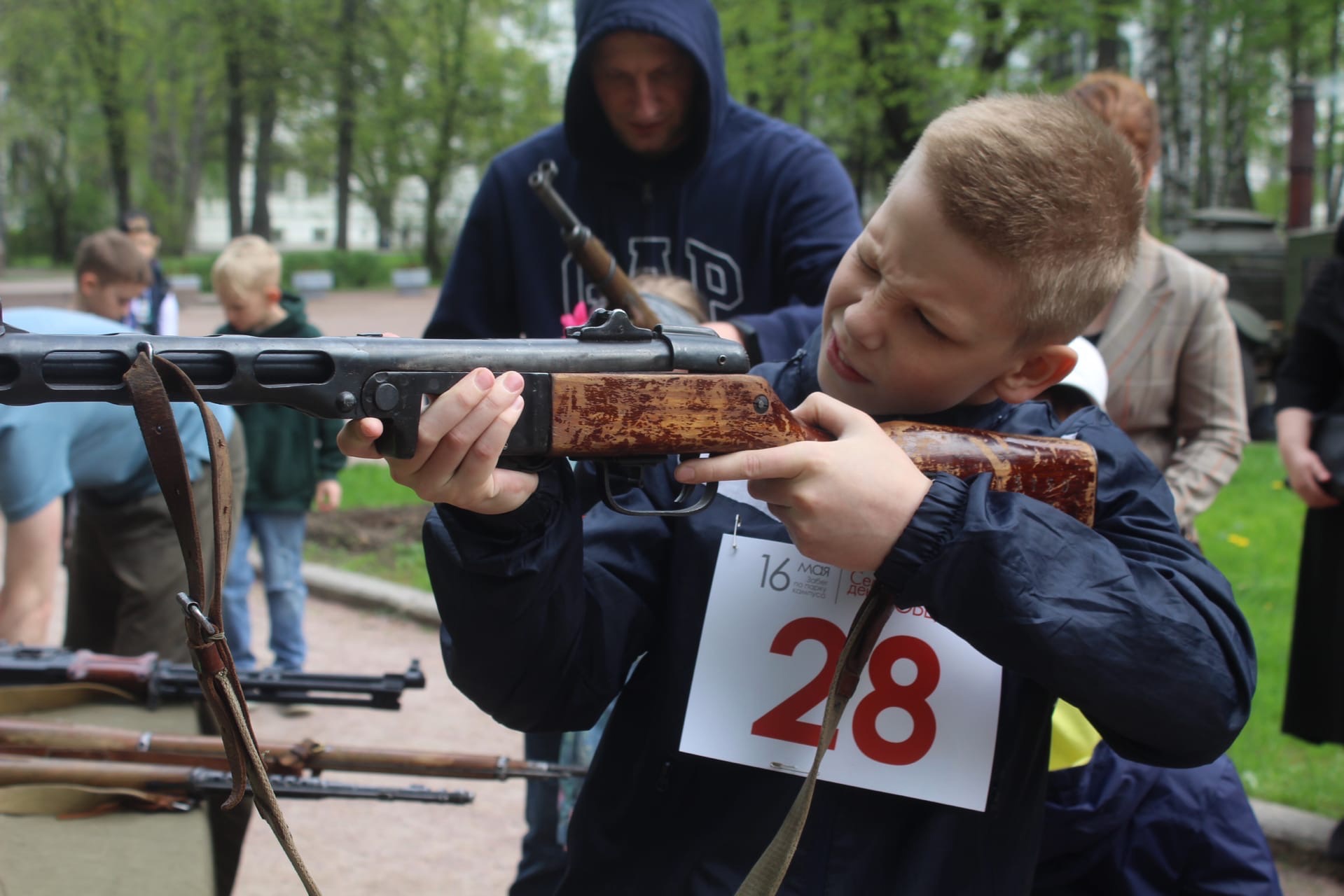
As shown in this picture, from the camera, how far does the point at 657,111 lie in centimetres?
342

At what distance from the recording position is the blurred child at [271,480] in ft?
19.2

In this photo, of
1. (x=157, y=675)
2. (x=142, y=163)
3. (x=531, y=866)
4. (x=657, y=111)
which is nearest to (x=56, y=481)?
(x=157, y=675)

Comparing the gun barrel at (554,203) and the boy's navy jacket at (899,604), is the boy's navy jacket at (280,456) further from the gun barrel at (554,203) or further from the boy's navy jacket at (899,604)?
the boy's navy jacket at (899,604)

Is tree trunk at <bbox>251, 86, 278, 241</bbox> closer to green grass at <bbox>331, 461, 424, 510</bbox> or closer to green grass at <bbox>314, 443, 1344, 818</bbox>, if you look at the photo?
green grass at <bbox>331, 461, 424, 510</bbox>

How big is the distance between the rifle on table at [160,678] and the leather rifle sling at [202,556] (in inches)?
44.1

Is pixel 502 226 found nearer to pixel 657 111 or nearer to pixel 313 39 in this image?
pixel 657 111

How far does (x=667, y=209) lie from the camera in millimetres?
3537

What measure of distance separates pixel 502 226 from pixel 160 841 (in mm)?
A: 1920

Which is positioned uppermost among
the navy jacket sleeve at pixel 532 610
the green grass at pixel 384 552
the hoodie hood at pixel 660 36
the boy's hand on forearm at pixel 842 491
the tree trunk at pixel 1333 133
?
the tree trunk at pixel 1333 133

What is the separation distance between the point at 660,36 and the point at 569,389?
1929mm

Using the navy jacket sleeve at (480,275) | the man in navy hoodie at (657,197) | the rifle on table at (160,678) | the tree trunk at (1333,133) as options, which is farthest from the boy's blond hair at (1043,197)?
the tree trunk at (1333,133)

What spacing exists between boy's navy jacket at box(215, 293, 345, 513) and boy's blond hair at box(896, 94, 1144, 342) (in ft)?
15.1

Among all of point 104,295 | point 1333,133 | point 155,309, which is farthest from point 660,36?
point 1333,133

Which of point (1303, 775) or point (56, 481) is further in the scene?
point (1303, 775)
